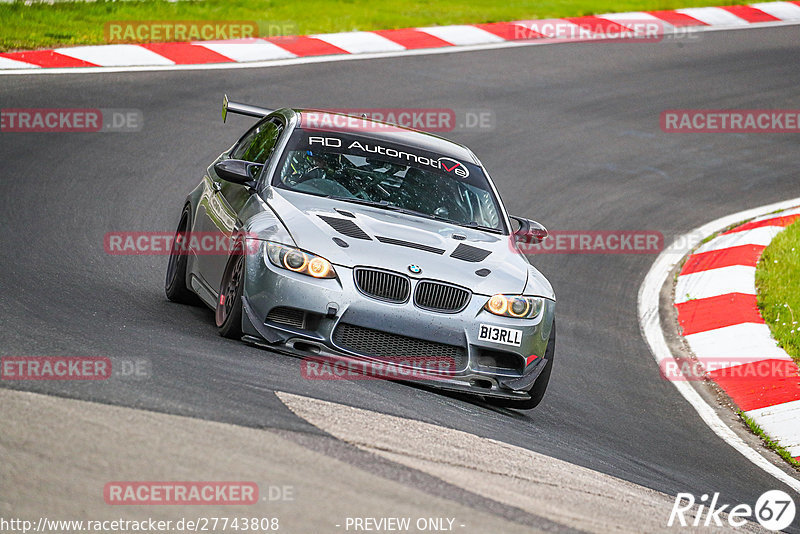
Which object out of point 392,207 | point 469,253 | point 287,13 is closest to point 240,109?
point 392,207

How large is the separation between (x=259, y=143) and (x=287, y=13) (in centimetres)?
982

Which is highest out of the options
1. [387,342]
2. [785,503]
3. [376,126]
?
[376,126]

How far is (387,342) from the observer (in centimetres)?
619

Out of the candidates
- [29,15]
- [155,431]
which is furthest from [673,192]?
[155,431]

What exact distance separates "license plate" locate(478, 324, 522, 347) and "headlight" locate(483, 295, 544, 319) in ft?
0.30

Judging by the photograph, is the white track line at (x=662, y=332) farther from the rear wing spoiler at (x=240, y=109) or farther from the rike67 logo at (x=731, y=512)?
the rear wing spoiler at (x=240, y=109)

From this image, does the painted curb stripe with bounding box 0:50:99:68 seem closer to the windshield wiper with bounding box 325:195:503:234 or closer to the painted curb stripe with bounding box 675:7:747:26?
the windshield wiper with bounding box 325:195:503:234

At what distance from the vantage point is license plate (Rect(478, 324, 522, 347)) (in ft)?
20.8

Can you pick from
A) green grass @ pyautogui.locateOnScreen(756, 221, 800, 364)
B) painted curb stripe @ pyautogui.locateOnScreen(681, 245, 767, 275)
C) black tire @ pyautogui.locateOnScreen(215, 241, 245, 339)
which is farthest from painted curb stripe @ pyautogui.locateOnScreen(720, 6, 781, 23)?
black tire @ pyautogui.locateOnScreen(215, 241, 245, 339)

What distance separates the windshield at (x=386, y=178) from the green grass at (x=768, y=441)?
2.34 m

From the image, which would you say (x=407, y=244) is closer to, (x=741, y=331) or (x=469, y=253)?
(x=469, y=253)

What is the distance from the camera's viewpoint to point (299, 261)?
6211mm

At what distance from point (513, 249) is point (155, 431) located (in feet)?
11.1

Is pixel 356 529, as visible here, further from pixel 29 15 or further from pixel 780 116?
pixel 780 116
